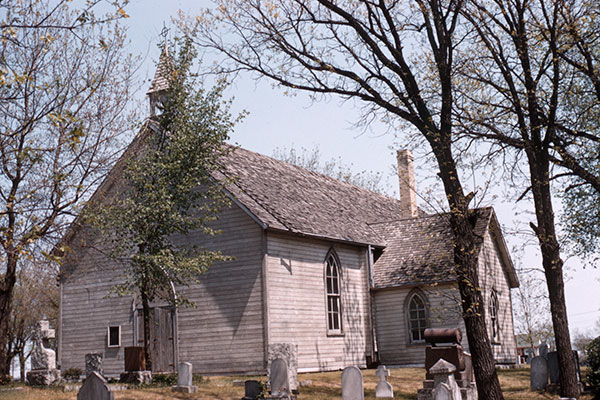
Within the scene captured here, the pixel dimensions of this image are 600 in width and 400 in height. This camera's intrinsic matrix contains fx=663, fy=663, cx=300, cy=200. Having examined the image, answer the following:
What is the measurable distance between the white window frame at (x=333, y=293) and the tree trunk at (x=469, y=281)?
1052 cm

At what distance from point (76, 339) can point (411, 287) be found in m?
13.8

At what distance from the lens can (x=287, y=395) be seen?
51.0 feet

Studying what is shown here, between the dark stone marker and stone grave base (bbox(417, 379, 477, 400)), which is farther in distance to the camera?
the dark stone marker

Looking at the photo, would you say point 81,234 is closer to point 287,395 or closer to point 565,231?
point 287,395

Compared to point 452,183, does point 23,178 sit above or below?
above

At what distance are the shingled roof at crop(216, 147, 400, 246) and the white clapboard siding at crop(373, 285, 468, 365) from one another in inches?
101

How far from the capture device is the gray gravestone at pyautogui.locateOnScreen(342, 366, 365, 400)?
14047 mm

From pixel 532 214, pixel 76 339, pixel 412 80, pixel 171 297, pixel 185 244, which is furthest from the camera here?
pixel 76 339

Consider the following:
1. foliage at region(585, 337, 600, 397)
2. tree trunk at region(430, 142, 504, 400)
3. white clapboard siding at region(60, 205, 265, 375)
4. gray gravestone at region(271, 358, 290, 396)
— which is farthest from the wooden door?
foliage at region(585, 337, 600, 397)

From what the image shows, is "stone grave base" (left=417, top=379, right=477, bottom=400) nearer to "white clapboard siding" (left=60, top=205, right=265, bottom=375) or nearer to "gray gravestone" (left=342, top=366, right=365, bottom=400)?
"gray gravestone" (left=342, top=366, right=365, bottom=400)

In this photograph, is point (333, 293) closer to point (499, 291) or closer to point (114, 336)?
point (499, 291)

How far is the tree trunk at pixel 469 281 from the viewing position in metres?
15.4

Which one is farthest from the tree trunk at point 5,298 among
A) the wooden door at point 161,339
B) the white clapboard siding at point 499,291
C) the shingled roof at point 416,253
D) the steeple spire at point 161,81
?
the white clapboard siding at point 499,291

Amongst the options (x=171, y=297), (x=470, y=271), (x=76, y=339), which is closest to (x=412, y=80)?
(x=470, y=271)
